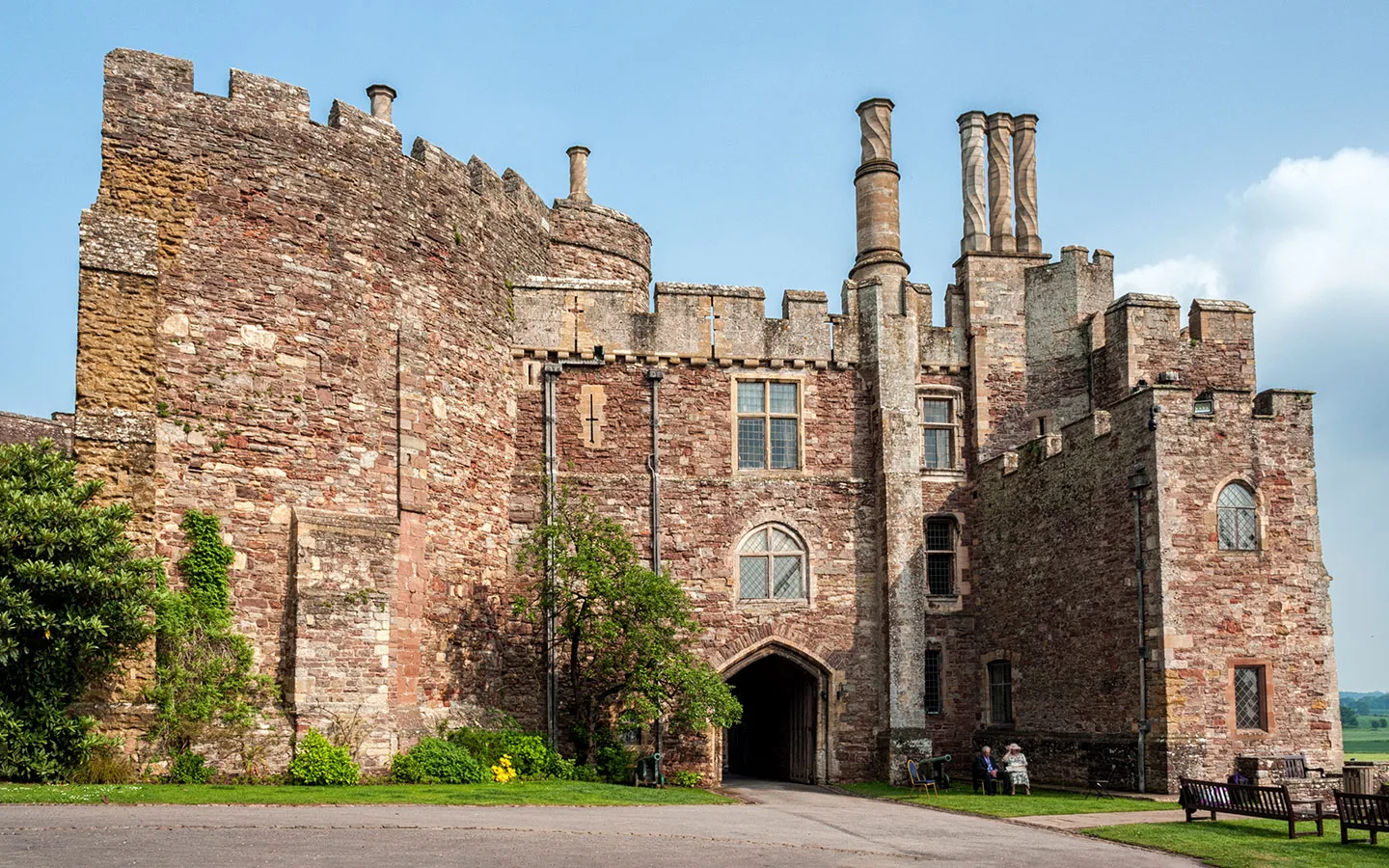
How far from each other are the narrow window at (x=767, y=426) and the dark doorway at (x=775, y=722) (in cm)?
376

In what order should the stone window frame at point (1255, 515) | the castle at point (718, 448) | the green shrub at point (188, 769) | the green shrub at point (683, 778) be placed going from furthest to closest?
the green shrub at point (683, 778), the stone window frame at point (1255, 515), the castle at point (718, 448), the green shrub at point (188, 769)

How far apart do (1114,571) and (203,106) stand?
52.9ft

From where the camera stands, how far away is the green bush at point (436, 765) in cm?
1948

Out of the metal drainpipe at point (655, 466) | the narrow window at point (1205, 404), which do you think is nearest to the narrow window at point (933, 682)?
the metal drainpipe at point (655, 466)

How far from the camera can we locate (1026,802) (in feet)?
66.2

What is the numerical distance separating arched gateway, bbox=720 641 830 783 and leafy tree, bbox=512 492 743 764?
8.40 ft

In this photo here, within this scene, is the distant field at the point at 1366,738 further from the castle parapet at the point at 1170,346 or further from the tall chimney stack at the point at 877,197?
the tall chimney stack at the point at 877,197

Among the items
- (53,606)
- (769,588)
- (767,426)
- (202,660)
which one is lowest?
(202,660)

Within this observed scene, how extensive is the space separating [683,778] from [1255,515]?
10544 mm

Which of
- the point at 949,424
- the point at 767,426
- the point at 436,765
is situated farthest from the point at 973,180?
the point at 436,765

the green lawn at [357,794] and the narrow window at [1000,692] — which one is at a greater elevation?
the narrow window at [1000,692]

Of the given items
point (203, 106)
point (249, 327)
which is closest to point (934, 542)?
point (249, 327)

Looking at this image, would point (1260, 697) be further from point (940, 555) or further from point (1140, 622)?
point (940, 555)

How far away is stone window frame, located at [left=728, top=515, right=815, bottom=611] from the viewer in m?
25.4
